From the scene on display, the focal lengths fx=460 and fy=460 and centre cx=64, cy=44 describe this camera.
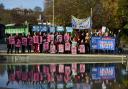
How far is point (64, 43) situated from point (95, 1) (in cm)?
3518

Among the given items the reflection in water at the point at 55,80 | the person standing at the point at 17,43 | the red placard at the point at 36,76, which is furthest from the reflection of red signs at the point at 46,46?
the red placard at the point at 36,76

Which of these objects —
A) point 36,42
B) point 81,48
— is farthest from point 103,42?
point 36,42

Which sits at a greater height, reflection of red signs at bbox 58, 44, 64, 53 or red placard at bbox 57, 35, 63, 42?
red placard at bbox 57, 35, 63, 42

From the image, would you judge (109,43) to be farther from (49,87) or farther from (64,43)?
(49,87)

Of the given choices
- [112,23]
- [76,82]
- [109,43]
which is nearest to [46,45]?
[109,43]

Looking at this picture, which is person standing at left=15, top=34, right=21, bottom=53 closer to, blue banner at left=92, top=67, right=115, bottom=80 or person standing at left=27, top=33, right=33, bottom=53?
person standing at left=27, top=33, right=33, bottom=53

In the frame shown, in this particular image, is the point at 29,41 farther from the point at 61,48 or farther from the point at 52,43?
the point at 61,48

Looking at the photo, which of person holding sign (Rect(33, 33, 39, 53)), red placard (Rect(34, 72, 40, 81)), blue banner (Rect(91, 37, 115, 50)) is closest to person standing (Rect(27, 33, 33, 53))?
person holding sign (Rect(33, 33, 39, 53))

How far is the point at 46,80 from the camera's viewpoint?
19.2 metres

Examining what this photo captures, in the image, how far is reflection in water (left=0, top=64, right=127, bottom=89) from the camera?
17.2m

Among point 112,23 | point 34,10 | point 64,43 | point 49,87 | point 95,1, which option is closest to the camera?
point 49,87

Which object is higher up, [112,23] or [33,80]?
[112,23]

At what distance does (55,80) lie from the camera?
19203 mm

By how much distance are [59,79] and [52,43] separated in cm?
1406
